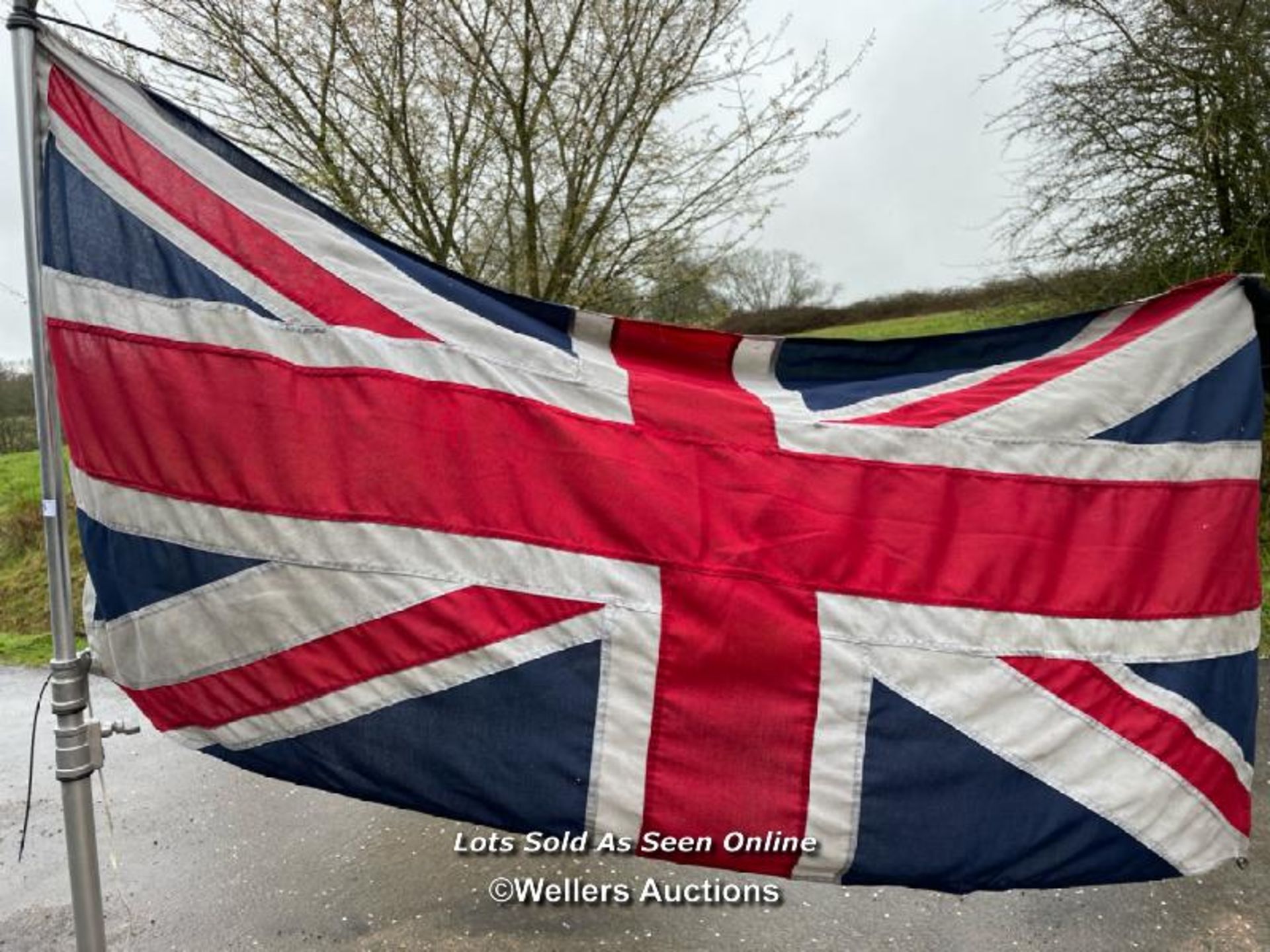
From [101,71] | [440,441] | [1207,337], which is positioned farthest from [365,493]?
[1207,337]

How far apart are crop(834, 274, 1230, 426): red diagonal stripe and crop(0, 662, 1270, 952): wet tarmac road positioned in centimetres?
182

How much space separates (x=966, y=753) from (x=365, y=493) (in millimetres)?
1522

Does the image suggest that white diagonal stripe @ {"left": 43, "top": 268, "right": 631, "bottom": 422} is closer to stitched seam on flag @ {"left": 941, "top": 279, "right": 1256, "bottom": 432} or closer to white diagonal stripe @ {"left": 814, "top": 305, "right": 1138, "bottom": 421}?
white diagonal stripe @ {"left": 814, "top": 305, "right": 1138, "bottom": 421}

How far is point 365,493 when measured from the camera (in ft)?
6.34

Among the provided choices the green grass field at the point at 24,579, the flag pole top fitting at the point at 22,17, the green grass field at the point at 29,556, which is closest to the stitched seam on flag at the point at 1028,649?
the flag pole top fitting at the point at 22,17

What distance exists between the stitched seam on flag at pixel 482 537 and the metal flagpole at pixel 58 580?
15 centimetres

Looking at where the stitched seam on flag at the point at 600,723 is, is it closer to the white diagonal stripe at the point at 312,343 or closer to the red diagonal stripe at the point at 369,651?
the red diagonal stripe at the point at 369,651

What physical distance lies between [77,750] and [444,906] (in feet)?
5.30

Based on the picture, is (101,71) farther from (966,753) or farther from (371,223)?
(371,223)

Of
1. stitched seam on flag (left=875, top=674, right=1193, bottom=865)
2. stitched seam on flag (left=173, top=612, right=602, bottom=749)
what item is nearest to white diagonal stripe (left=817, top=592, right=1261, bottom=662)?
stitched seam on flag (left=875, top=674, right=1193, bottom=865)

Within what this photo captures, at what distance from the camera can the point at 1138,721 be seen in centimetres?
200

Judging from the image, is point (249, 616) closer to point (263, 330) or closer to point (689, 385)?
point (263, 330)

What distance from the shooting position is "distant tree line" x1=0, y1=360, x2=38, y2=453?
15.4 m

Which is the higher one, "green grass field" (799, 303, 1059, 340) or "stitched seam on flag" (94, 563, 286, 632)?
"green grass field" (799, 303, 1059, 340)
